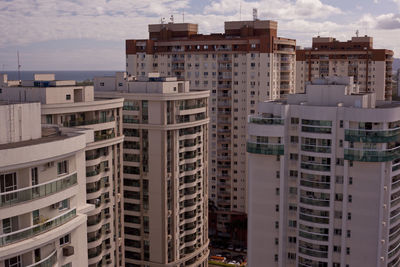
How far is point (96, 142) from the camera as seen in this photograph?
4553cm

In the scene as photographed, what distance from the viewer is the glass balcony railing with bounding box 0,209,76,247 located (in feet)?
78.8

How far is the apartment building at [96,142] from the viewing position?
43219 millimetres

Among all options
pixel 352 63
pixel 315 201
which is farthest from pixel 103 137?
pixel 352 63

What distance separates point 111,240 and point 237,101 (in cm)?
5091

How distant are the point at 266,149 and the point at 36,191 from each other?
95.4 ft

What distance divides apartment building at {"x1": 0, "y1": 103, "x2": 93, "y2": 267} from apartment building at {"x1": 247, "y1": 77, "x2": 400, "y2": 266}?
82.3 ft

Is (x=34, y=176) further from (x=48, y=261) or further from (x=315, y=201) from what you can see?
(x=315, y=201)

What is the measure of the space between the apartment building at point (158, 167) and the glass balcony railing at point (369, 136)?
A: 820 inches

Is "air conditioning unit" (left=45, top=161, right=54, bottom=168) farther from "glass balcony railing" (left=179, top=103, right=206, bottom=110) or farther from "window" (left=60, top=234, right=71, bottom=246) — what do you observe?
"glass balcony railing" (left=179, top=103, right=206, bottom=110)

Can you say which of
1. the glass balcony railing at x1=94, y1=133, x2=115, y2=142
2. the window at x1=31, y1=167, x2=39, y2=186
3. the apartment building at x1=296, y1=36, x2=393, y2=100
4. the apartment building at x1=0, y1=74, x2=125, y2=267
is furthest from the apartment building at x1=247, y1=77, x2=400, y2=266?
the apartment building at x1=296, y1=36, x2=393, y2=100

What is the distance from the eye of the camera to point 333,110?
4841 centimetres

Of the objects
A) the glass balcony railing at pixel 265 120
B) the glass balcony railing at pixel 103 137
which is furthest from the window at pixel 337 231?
the glass balcony railing at pixel 103 137

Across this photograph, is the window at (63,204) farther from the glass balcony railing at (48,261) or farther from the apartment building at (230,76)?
the apartment building at (230,76)

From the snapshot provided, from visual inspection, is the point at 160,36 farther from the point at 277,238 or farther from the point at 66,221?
the point at 66,221
